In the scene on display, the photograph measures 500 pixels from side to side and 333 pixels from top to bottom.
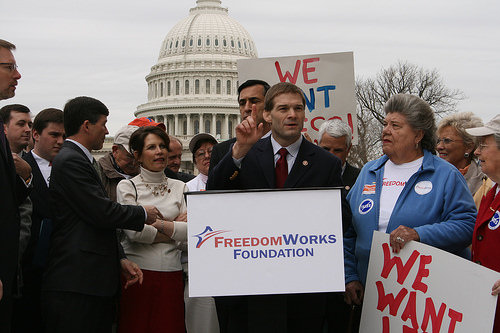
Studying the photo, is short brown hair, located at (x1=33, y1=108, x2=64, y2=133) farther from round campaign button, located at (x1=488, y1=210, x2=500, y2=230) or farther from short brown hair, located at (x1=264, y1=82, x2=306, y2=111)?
round campaign button, located at (x1=488, y1=210, x2=500, y2=230)

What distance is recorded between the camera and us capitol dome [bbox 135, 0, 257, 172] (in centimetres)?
10262

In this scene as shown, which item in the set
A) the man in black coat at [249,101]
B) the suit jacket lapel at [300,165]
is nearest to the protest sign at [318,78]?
the man in black coat at [249,101]

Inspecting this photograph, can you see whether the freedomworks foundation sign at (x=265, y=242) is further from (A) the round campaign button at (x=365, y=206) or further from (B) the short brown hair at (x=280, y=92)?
(A) the round campaign button at (x=365, y=206)

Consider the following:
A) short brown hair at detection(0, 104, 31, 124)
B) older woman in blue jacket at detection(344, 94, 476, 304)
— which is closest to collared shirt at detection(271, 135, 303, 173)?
older woman in blue jacket at detection(344, 94, 476, 304)

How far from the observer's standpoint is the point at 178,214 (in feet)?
16.6

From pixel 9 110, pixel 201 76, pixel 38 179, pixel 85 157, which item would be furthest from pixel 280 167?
pixel 201 76

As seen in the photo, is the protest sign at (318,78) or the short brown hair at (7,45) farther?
the protest sign at (318,78)

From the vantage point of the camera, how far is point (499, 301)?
12.3 ft

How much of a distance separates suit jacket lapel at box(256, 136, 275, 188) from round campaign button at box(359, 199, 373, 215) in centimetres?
86

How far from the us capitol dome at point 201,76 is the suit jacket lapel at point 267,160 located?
319ft

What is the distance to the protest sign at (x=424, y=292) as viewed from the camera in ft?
11.8

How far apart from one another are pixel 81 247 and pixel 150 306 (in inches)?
30.5

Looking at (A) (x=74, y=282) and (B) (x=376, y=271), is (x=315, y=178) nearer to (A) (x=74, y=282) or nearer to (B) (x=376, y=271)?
(B) (x=376, y=271)

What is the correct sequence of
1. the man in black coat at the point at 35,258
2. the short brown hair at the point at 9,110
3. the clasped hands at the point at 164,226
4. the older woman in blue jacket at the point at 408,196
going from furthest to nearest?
the short brown hair at the point at 9,110 < the man in black coat at the point at 35,258 < the clasped hands at the point at 164,226 < the older woman in blue jacket at the point at 408,196
